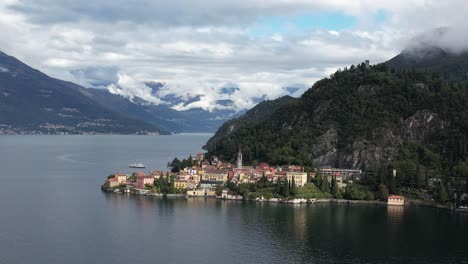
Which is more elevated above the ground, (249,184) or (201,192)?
(249,184)

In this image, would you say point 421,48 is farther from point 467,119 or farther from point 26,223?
point 26,223

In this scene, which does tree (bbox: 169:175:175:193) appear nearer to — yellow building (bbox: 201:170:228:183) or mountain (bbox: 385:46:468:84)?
yellow building (bbox: 201:170:228:183)

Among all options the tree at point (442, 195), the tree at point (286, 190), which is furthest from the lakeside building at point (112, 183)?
the tree at point (442, 195)

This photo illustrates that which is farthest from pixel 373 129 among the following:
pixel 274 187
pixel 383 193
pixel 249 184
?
pixel 249 184

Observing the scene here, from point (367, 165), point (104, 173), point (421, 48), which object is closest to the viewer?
point (367, 165)

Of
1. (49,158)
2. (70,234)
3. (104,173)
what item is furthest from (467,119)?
(49,158)

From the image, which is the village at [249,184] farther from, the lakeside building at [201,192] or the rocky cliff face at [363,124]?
the rocky cliff face at [363,124]

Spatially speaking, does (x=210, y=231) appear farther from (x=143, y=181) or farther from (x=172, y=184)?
(x=143, y=181)
